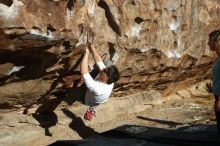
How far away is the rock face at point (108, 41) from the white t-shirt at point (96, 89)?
8.3 inches

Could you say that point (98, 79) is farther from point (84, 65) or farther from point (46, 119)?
point (46, 119)

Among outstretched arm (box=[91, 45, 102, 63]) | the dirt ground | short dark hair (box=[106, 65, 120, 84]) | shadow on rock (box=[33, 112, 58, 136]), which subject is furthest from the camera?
shadow on rock (box=[33, 112, 58, 136])

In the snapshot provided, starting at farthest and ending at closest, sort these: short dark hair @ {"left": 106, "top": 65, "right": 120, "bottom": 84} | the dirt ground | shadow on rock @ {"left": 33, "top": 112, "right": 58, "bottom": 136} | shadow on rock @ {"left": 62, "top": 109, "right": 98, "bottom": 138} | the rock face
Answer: shadow on rock @ {"left": 62, "top": 109, "right": 98, "bottom": 138}, shadow on rock @ {"left": 33, "top": 112, "right": 58, "bottom": 136}, the dirt ground, short dark hair @ {"left": 106, "top": 65, "right": 120, "bottom": 84}, the rock face

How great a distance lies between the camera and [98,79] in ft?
15.9

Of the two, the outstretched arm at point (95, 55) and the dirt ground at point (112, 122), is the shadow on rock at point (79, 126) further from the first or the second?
the outstretched arm at point (95, 55)

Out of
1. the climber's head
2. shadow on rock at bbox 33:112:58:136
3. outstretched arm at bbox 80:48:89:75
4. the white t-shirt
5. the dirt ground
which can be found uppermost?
outstretched arm at bbox 80:48:89:75

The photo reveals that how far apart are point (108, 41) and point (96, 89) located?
1.78ft

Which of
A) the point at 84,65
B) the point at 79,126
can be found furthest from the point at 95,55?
the point at 79,126

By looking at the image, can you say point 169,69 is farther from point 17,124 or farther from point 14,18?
point 14,18

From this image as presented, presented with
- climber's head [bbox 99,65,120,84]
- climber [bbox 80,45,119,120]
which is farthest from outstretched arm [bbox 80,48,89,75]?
climber's head [bbox 99,65,120,84]

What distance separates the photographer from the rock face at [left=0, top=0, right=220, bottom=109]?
406 cm

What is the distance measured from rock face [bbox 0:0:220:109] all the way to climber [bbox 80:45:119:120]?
0.11 m

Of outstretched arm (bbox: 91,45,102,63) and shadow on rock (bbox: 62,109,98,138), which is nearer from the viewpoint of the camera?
outstretched arm (bbox: 91,45,102,63)

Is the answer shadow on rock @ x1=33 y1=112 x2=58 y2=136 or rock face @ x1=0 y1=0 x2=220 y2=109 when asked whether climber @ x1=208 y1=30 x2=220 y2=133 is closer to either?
rock face @ x1=0 y1=0 x2=220 y2=109
